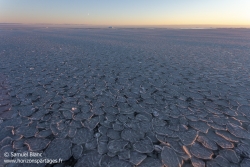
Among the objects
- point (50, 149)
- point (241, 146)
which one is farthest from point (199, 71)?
point (50, 149)

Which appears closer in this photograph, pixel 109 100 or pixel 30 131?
pixel 30 131

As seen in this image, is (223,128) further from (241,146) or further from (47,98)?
(47,98)

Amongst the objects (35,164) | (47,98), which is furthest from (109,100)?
(35,164)

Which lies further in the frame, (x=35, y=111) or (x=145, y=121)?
(x=35, y=111)

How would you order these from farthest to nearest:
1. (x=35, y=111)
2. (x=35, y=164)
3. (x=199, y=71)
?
(x=199, y=71)
(x=35, y=111)
(x=35, y=164)

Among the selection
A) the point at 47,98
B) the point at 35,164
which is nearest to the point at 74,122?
the point at 35,164

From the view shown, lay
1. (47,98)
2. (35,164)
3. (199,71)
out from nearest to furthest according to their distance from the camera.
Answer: (35,164)
(47,98)
(199,71)

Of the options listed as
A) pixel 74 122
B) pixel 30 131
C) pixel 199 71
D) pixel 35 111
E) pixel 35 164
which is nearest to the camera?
pixel 35 164

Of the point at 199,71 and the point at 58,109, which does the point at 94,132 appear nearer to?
the point at 58,109

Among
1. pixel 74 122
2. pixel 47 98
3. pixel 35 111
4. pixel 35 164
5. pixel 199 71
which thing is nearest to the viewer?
pixel 35 164
